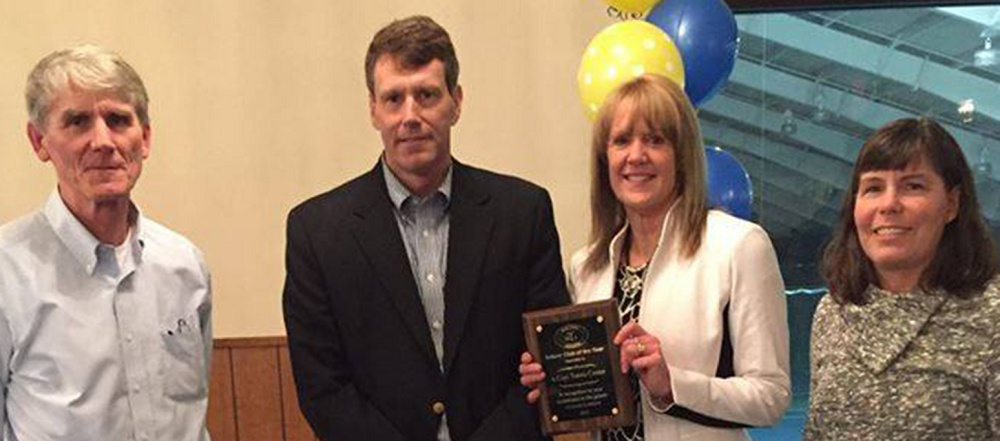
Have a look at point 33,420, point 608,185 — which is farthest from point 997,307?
point 33,420

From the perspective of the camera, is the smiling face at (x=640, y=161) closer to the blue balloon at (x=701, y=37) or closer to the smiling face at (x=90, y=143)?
the smiling face at (x=90, y=143)

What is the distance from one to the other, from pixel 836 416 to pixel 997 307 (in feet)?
1.28

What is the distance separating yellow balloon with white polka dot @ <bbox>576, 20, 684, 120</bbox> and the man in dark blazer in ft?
3.37

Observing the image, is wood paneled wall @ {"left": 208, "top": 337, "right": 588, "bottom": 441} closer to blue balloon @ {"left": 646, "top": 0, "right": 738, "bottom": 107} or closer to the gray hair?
blue balloon @ {"left": 646, "top": 0, "right": 738, "bottom": 107}

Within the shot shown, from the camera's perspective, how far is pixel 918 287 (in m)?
2.25

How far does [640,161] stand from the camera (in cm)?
248

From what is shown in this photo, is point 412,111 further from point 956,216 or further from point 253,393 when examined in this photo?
point 253,393

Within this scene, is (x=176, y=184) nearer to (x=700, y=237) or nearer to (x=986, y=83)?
(x=700, y=237)

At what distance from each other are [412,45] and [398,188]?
0.34 m

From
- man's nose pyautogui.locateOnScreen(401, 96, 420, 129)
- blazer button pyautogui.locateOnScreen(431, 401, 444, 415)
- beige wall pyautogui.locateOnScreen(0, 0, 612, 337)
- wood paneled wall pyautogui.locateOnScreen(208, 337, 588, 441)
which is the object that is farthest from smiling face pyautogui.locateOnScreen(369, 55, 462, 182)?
wood paneled wall pyautogui.locateOnScreen(208, 337, 588, 441)

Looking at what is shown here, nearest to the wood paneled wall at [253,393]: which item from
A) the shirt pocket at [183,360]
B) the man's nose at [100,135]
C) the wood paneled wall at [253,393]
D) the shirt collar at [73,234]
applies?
the wood paneled wall at [253,393]

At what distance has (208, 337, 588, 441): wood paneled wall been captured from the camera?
441 cm

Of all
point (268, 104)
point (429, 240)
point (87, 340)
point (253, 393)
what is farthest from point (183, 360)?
point (268, 104)

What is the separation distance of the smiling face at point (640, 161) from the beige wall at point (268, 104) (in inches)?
78.1
